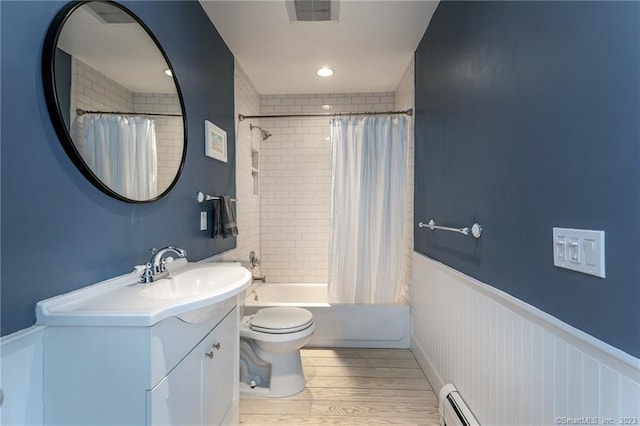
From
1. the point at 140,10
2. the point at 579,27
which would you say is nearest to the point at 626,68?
the point at 579,27

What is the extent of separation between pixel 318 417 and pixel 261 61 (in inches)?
109

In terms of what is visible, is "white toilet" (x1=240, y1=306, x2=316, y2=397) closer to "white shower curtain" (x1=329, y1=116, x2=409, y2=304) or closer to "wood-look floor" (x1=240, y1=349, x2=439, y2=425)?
"wood-look floor" (x1=240, y1=349, x2=439, y2=425)

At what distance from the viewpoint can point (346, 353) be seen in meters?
2.58

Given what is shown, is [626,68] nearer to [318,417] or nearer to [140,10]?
[140,10]

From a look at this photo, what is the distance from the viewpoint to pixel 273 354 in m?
2.06

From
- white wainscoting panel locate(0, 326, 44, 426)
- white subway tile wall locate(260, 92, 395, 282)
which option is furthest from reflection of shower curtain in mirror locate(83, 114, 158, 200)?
white subway tile wall locate(260, 92, 395, 282)

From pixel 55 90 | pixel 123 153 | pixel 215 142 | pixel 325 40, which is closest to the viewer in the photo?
pixel 55 90

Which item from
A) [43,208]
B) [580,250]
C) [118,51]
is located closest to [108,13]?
[118,51]

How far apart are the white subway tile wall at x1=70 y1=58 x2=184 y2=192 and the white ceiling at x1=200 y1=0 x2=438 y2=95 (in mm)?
927

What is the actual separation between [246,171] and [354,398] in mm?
2136

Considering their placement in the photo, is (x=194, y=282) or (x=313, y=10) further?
(x=313, y=10)

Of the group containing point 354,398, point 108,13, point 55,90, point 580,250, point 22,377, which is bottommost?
point 354,398

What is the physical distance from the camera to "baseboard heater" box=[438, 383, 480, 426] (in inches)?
57.5

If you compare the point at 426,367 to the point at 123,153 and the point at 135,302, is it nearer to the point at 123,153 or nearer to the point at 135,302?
the point at 135,302
